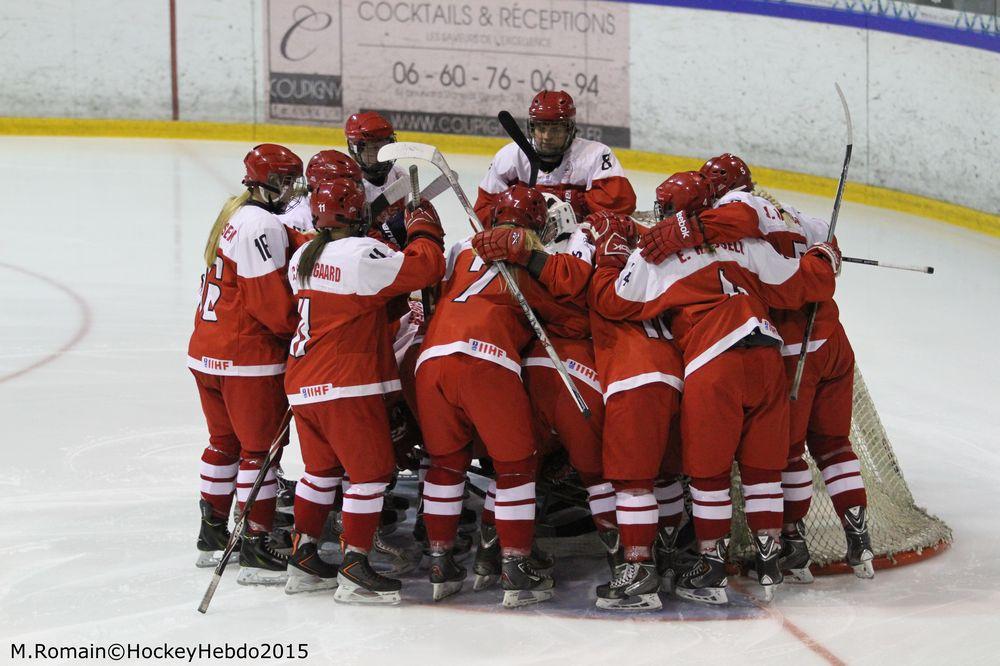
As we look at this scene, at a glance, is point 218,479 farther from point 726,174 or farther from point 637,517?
point 726,174

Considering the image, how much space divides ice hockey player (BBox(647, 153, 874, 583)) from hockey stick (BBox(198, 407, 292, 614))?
1.59 m

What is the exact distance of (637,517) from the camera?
13.1 ft

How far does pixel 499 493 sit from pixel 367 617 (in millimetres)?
→ 546

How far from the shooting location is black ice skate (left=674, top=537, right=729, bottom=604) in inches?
159

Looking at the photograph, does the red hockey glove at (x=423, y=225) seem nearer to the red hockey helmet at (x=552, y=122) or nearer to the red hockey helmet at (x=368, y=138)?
the red hockey helmet at (x=368, y=138)

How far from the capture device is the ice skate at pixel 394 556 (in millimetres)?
4379

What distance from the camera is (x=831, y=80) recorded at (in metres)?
10.1

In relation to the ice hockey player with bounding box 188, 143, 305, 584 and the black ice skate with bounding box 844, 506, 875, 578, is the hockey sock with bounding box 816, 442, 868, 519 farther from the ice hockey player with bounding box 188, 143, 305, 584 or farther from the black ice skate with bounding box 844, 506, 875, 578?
the ice hockey player with bounding box 188, 143, 305, 584

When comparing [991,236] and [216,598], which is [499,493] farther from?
[991,236]

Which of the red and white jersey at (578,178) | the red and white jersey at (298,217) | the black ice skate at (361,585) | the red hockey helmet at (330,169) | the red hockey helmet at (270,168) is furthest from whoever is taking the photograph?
the red and white jersey at (578,178)

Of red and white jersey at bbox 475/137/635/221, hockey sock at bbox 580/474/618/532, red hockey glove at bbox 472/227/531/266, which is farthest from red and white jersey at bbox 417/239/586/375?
red and white jersey at bbox 475/137/635/221

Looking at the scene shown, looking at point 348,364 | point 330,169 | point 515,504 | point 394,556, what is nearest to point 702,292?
point 515,504

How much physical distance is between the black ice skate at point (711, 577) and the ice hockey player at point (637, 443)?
118 mm

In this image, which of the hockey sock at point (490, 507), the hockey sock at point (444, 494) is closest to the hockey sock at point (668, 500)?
the hockey sock at point (490, 507)
